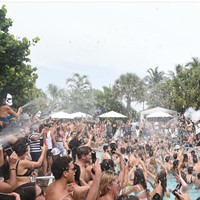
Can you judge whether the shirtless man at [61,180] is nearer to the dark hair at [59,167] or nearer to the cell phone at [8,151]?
the dark hair at [59,167]

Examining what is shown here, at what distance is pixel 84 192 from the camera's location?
4.47 metres

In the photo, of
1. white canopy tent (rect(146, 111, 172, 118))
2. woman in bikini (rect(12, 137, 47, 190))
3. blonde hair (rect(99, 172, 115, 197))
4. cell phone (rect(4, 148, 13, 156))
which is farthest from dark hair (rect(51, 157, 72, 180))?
white canopy tent (rect(146, 111, 172, 118))

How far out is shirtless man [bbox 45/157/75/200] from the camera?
407cm

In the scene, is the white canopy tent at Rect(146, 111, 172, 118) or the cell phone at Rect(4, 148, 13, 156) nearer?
the cell phone at Rect(4, 148, 13, 156)

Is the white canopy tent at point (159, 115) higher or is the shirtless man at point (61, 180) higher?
the white canopy tent at point (159, 115)

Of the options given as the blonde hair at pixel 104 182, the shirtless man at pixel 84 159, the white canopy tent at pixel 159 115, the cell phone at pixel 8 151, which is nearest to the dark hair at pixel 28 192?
the blonde hair at pixel 104 182

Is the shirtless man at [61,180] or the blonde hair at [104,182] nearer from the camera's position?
the shirtless man at [61,180]

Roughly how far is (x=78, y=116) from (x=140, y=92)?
1589cm

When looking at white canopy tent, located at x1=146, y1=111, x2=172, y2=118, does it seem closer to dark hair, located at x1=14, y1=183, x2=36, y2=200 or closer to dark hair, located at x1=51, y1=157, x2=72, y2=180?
dark hair, located at x1=51, y1=157, x2=72, y2=180

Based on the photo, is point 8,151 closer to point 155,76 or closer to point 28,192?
point 28,192

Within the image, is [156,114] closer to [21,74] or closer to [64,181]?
[21,74]

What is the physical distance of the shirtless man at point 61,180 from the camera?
4.07 m

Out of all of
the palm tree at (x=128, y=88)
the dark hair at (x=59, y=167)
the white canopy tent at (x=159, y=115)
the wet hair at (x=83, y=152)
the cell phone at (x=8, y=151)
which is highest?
the palm tree at (x=128, y=88)

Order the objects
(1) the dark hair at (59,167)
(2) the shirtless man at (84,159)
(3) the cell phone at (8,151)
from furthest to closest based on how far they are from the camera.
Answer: (3) the cell phone at (8,151) < (2) the shirtless man at (84,159) < (1) the dark hair at (59,167)
